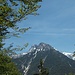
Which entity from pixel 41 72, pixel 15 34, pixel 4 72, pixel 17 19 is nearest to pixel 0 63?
pixel 4 72

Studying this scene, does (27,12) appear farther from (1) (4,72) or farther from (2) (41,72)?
(2) (41,72)

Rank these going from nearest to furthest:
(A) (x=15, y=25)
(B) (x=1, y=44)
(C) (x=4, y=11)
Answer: (C) (x=4, y=11) < (A) (x=15, y=25) < (B) (x=1, y=44)

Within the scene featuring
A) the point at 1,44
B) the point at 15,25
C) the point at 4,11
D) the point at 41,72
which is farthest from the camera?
the point at 41,72

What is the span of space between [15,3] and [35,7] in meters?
1.07

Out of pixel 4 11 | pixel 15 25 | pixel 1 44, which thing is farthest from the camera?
pixel 1 44

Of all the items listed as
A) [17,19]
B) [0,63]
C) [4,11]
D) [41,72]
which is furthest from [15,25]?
[41,72]

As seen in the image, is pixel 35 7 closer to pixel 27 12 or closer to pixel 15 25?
pixel 27 12

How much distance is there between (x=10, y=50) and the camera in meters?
18.1

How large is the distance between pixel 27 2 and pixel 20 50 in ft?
15.3

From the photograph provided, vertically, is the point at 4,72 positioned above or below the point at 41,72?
above

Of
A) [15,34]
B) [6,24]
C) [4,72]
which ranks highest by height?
[6,24]

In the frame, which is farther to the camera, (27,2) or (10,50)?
(10,50)

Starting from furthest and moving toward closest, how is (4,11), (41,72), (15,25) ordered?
(41,72) → (15,25) → (4,11)

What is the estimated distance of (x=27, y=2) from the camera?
1414 cm
